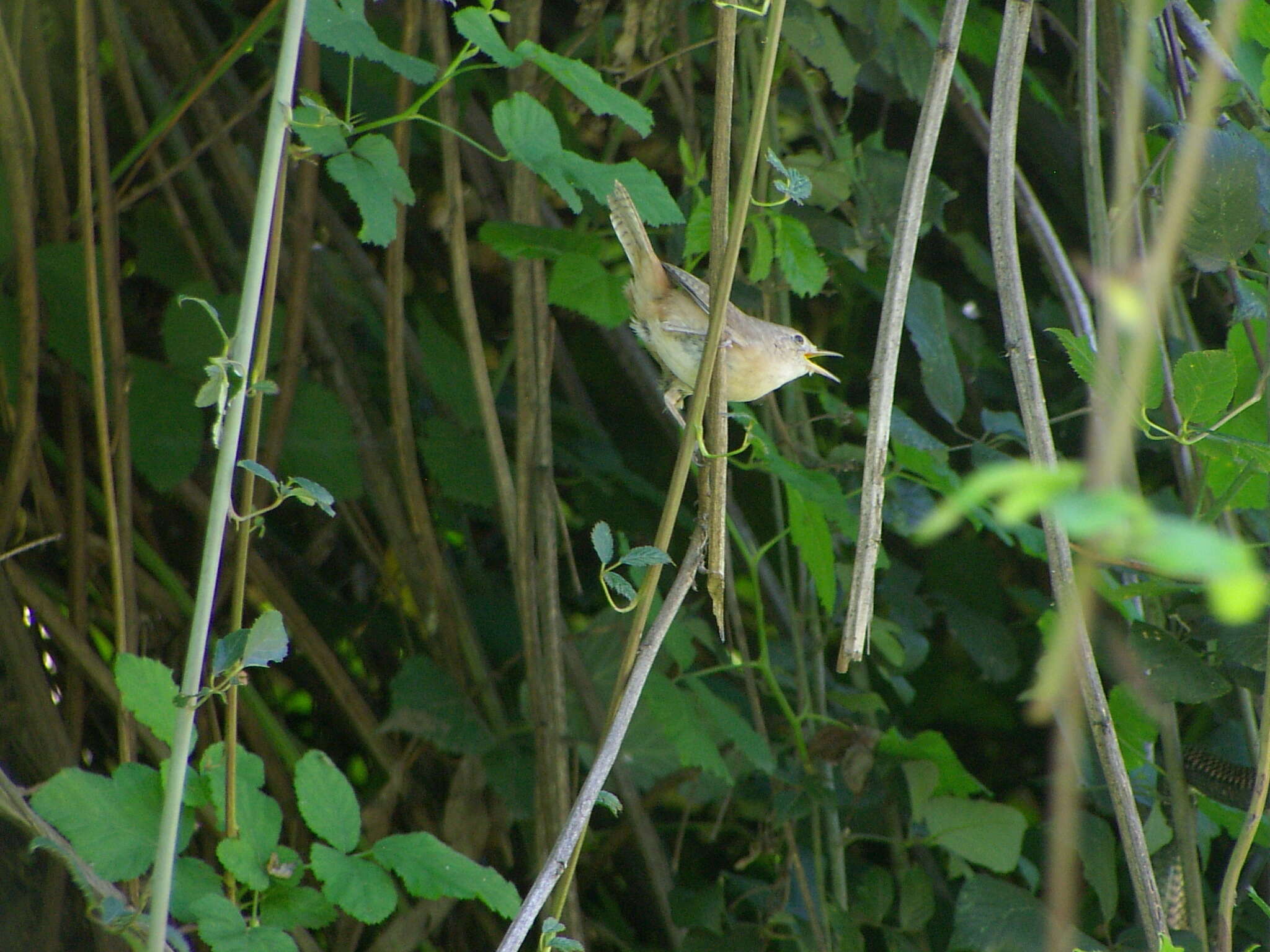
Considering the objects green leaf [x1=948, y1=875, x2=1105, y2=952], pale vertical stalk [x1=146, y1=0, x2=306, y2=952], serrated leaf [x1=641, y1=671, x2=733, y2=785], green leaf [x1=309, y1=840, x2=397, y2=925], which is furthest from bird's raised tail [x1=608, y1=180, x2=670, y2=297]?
green leaf [x1=948, y1=875, x2=1105, y2=952]

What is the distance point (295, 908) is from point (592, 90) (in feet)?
4.19


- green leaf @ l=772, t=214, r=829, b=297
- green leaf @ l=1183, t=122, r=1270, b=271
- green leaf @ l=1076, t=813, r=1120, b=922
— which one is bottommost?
green leaf @ l=1076, t=813, r=1120, b=922

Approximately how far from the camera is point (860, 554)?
1424 millimetres

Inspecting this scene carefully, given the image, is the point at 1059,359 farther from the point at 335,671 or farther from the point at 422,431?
the point at 335,671

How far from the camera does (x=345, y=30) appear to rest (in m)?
1.76

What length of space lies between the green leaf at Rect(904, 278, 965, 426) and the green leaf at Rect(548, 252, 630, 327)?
616 mm

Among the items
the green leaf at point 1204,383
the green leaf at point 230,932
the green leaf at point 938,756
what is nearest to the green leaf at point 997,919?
the green leaf at point 938,756

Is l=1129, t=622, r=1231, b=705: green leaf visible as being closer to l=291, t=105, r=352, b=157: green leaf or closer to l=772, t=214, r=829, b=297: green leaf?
l=772, t=214, r=829, b=297: green leaf

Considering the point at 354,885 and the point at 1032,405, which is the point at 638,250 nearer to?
the point at 1032,405

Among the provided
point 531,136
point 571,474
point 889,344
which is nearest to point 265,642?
point 889,344

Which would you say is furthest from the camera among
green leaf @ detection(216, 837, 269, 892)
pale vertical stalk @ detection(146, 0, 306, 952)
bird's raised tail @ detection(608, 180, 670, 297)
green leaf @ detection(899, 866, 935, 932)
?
green leaf @ detection(899, 866, 935, 932)

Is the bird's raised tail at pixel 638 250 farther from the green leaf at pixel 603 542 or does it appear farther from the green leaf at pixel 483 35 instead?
the green leaf at pixel 603 542

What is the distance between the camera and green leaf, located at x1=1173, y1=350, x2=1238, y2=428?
1600 millimetres

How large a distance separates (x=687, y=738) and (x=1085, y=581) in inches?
67.4
